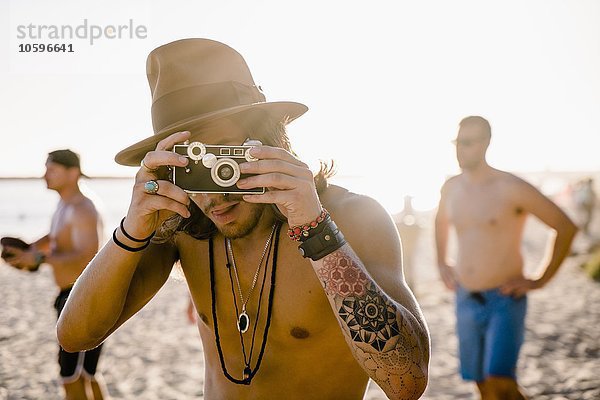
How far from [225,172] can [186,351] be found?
5.58 metres

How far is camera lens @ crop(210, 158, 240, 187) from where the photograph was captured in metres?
1.61

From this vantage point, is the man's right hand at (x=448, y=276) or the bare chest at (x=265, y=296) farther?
the man's right hand at (x=448, y=276)

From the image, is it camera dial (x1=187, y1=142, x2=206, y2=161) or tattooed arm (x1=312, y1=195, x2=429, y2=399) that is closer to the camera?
tattooed arm (x1=312, y1=195, x2=429, y2=399)

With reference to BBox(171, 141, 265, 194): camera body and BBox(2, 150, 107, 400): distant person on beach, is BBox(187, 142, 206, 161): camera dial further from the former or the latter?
BBox(2, 150, 107, 400): distant person on beach

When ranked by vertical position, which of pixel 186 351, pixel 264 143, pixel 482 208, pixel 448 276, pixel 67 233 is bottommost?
pixel 186 351

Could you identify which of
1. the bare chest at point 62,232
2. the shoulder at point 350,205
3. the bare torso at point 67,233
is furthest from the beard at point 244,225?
the bare chest at point 62,232

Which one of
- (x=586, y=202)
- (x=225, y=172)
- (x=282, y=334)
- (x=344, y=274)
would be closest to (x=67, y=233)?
(x=282, y=334)

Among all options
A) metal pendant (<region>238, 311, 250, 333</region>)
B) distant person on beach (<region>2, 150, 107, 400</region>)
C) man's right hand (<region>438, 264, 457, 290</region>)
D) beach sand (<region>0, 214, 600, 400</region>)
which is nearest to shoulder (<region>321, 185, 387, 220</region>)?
metal pendant (<region>238, 311, 250, 333</region>)

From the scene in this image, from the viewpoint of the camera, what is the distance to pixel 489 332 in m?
3.85

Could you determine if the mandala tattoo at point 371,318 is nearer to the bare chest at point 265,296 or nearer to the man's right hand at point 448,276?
the bare chest at point 265,296

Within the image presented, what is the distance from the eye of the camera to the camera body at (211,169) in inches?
63.5

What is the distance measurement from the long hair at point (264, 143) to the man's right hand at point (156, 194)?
1.19ft

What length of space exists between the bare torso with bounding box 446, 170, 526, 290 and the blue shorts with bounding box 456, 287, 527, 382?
0.45 feet

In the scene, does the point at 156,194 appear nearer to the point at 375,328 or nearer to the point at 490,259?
the point at 375,328
